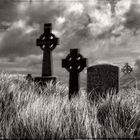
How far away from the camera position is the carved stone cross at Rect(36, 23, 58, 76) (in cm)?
1015

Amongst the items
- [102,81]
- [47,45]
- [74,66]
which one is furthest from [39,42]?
[102,81]

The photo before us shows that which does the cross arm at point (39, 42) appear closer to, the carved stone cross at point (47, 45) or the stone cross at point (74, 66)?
the carved stone cross at point (47, 45)

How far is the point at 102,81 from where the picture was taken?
25.0ft

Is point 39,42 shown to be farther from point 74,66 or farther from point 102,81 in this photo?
point 102,81

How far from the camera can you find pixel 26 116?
4523 millimetres

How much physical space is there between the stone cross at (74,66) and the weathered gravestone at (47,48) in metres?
1.32

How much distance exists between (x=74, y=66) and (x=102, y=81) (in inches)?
55.2

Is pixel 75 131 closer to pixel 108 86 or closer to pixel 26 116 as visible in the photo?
pixel 26 116

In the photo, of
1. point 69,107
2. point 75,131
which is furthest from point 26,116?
point 69,107

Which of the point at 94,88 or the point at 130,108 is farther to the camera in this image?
the point at 94,88

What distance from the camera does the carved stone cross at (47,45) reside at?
1015cm

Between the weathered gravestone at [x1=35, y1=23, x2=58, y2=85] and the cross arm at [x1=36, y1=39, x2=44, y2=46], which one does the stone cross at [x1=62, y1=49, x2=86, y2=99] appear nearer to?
the weathered gravestone at [x1=35, y1=23, x2=58, y2=85]

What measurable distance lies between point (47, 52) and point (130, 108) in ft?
16.9

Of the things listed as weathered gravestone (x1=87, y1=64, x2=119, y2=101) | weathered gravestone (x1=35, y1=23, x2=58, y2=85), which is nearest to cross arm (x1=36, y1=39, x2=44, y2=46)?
weathered gravestone (x1=35, y1=23, x2=58, y2=85)
